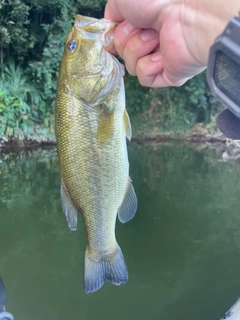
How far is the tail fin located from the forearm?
1048 mm

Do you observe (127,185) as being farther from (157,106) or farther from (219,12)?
(157,106)

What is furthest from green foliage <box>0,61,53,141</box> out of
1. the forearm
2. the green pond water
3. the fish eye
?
the forearm

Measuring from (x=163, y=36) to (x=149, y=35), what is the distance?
190mm

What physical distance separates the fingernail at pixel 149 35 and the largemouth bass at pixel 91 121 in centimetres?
15

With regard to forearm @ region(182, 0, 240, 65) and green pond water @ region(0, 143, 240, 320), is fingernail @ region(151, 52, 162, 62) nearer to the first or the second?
forearm @ region(182, 0, 240, 65)

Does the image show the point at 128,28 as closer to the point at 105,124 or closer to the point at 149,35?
the point at 149,35

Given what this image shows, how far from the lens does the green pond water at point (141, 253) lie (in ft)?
12.3

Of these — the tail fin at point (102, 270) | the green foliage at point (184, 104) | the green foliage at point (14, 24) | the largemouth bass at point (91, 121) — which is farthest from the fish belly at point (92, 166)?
the green foliage at point (184, 104)

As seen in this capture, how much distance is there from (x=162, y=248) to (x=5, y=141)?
5727 millimetres

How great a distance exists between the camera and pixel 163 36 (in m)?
1.20

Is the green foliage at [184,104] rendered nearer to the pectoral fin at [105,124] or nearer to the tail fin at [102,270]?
the tail fin at [102,270]

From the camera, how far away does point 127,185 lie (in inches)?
66.2

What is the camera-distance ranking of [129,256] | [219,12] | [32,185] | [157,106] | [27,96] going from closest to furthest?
1. [219,12]
2. [129,256]
3. [32,185]
4. [27,96]
5. [157,106]

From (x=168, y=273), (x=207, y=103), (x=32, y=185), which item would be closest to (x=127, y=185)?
(x=168, y=273)
